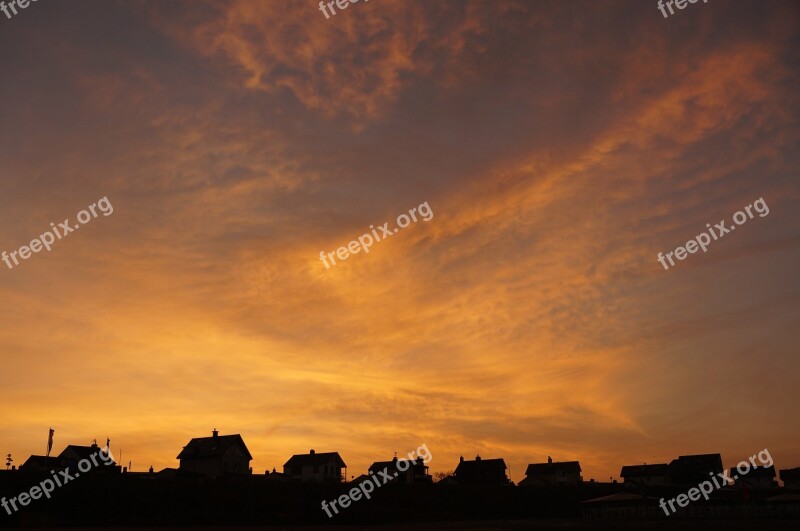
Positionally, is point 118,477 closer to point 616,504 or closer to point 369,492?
point 369,492

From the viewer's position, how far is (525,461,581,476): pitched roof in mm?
147125

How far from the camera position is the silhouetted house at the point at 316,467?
121m

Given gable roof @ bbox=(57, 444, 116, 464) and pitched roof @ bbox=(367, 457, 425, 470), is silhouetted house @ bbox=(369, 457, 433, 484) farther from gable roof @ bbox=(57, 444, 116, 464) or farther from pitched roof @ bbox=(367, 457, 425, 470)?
gable roof @ bbox=(57, 444, 116, 464)

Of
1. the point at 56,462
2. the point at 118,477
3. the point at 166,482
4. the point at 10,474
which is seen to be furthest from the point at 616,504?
the point at 56,462

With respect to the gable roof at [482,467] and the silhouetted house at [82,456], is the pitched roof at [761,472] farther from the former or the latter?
the silhouetted house at [82,456]

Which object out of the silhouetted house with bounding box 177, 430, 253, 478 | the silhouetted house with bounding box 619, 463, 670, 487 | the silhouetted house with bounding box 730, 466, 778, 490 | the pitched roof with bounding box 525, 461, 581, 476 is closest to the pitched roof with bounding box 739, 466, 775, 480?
the silhouetted house with bounding box 730, 466, 778, 490

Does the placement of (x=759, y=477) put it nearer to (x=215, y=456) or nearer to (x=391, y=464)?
(x=391, y=464)

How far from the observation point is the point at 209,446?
10956 cm

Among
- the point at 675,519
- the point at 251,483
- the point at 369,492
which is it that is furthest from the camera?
the point at 369,492

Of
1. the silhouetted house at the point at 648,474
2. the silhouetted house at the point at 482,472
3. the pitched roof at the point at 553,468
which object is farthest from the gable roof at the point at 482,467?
the silhouetted house at the point at 648,474

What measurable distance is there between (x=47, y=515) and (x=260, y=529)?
65.5 feet

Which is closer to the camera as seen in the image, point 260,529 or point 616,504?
point 260,529

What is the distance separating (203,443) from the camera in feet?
363

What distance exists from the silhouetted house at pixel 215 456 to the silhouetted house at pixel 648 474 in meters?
82.4
